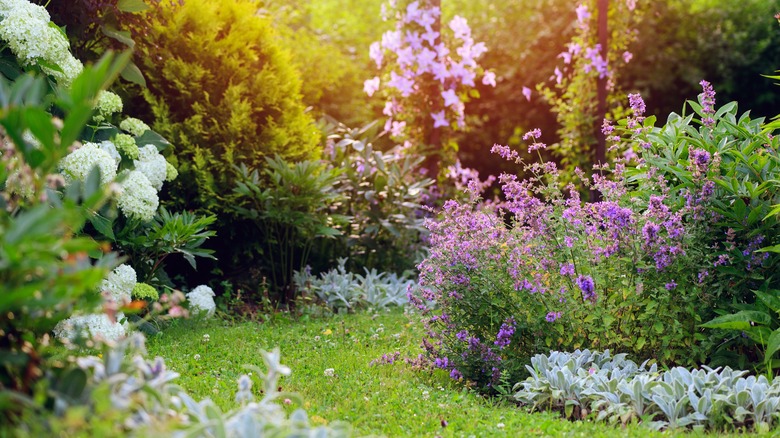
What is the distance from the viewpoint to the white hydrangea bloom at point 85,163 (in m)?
3.97

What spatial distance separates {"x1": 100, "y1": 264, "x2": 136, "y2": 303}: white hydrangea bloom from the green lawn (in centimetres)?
33

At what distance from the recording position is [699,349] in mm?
3439

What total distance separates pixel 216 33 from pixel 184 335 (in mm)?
2401

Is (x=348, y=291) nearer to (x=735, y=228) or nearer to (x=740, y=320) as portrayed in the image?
(x=735, y=228)

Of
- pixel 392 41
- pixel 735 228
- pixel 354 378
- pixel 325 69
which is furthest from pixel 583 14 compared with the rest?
pixel 354 378

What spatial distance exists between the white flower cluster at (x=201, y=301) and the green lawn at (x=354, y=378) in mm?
100

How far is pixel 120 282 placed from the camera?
13.5 feet

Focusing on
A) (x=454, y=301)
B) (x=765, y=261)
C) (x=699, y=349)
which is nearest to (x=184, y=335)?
(x=454, y=301)

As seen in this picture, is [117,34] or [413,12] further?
[413,12]

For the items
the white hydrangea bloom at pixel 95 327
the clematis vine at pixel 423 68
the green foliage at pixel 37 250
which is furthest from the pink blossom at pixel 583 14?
the green foliage at pixel 37 250

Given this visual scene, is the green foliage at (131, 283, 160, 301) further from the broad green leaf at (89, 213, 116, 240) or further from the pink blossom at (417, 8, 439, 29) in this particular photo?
the pink blossom at (417, 8, 439, 29)

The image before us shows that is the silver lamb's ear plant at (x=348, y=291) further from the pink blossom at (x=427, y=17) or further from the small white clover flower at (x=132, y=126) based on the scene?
the pink blossom at (x=427, y=17)

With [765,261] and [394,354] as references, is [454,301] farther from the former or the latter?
[765,261]

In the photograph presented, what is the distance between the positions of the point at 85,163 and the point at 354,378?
1.77m
